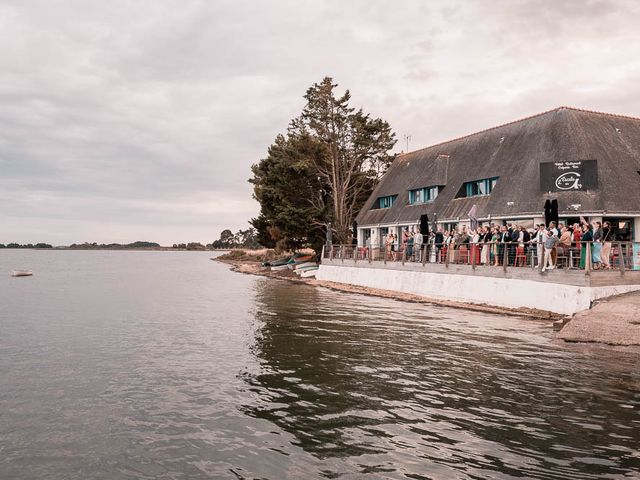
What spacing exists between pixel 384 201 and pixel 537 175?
18.3 meters

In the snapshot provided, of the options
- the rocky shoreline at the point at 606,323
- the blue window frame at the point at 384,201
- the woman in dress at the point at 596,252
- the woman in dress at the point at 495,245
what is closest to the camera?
the rocky shoreline at the point at 606,323

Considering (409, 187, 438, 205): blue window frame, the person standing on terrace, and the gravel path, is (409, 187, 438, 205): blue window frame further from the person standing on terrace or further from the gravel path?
the gravel path

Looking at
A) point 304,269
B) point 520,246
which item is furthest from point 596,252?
point 304,269

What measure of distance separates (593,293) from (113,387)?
1796 cm

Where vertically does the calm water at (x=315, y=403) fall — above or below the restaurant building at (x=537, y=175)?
below

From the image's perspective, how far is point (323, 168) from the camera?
5509cm

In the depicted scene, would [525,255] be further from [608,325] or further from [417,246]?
[417,246]

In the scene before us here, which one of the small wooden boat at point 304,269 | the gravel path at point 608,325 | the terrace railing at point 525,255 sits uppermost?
the terrace railing at point 525,255

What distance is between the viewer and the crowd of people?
22.0 meters

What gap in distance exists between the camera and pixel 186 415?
1000cm

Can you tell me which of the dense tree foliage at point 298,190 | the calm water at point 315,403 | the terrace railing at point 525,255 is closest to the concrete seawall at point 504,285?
the terrace railing at point 525,255

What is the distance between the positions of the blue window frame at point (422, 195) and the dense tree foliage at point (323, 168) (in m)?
11.3

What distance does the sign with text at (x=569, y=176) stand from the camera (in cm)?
2981

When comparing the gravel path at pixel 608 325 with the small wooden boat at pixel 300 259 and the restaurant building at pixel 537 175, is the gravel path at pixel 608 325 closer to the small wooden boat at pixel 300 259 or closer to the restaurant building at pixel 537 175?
the restaurant building at pixel 537 175
